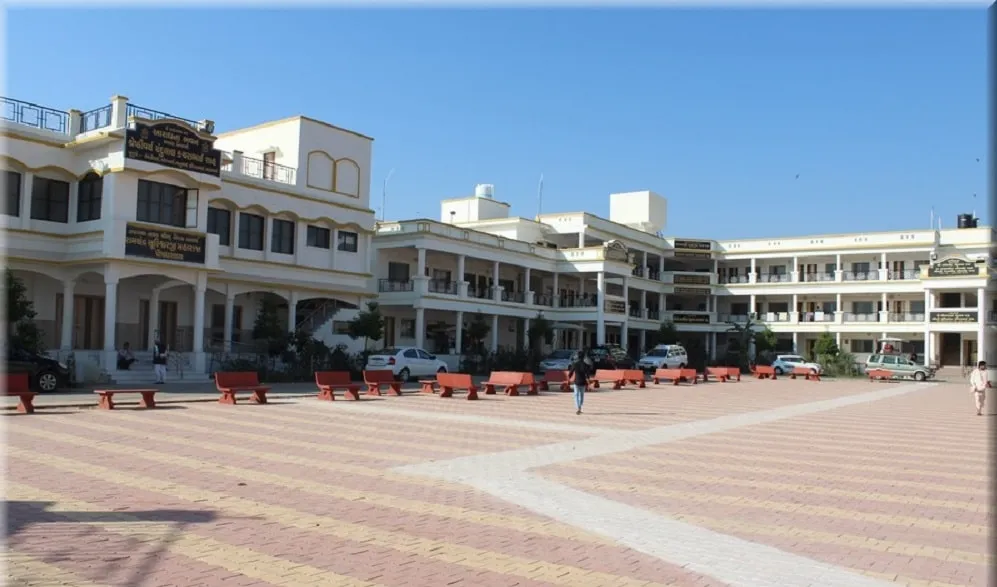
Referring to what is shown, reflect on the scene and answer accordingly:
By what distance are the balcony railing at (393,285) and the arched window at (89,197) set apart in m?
17.1

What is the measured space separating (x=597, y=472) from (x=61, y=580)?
24.7ft

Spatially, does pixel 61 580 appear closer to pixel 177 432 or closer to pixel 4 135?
pixel 177 432

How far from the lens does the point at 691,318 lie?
6800 cm

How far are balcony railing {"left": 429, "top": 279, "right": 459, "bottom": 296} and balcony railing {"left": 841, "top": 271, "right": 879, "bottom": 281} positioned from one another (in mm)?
34898

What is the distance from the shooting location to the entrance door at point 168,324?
34031 millimetres

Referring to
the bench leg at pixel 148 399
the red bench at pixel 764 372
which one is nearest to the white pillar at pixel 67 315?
the bench leg at pixel 148 399

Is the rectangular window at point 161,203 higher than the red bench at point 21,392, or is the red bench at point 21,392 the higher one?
the rectangular window at point 161,203

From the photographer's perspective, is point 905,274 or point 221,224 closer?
point 221,224

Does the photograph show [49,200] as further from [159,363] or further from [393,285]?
[393,285]

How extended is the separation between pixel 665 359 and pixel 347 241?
20.5 metres

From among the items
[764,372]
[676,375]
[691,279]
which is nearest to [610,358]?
[676,375]

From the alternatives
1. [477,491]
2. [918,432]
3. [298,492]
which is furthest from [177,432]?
[918,432]

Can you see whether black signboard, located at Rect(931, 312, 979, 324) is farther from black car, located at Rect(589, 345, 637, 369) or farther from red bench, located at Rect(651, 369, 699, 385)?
red bench, located at Rect(651, 369, 699, 385)

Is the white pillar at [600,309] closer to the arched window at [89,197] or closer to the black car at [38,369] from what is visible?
the arched window at [89,197]
